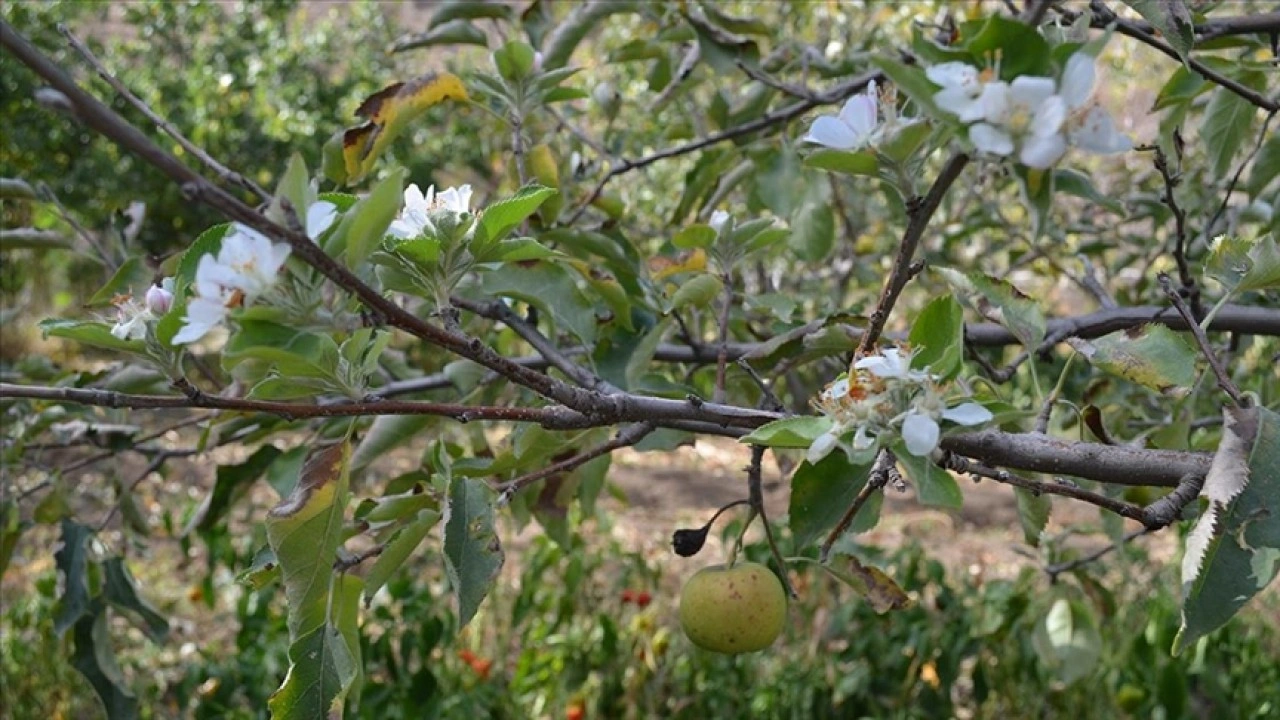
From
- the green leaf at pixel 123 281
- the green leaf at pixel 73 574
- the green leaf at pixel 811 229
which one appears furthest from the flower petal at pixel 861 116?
the green leaf at pixel 73 574

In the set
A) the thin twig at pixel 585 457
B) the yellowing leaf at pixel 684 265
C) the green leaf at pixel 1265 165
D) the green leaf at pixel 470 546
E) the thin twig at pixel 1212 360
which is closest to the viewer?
the thin twig at pixel 1212 360

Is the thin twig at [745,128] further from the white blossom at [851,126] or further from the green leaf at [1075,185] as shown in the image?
the white blossom at [851,126]

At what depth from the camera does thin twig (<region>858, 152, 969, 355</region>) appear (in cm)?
56

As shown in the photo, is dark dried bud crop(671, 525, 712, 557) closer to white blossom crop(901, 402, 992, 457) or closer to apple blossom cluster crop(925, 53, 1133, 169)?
white blossom crop(901, 402, 992, 457)

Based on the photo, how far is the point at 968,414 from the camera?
0.59m

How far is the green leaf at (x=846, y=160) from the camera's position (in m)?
0.62

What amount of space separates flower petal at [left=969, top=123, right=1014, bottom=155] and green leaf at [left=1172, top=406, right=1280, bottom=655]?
0.20 m

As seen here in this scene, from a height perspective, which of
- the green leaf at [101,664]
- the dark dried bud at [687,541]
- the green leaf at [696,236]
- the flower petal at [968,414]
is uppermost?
the flower petal at [968,414]

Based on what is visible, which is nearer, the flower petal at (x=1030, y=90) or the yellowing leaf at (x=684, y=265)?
the flower petal at (x=1030, y=90)

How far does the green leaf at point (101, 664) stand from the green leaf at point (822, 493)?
2.78 feet

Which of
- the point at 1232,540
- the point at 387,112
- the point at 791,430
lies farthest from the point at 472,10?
the point at 1232,540

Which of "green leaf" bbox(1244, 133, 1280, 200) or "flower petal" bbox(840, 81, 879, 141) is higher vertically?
"flower petal" bbox(840, 81, 879, 141)

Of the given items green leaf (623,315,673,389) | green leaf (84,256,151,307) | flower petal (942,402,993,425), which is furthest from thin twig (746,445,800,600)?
green leaf (84,256,151,307)

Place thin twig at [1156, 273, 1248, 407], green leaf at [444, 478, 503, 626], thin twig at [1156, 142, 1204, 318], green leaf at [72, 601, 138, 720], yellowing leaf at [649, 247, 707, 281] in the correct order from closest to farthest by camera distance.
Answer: thin twig at [1156, 273, 1248, 407]
green leaf at [444, 478, 503, 626]
thin twig at [1156, 142, 1204, 318]
yellowing leaf at [649, 247, 707, 281]
green leaf at [72, 601, 138, 720]
